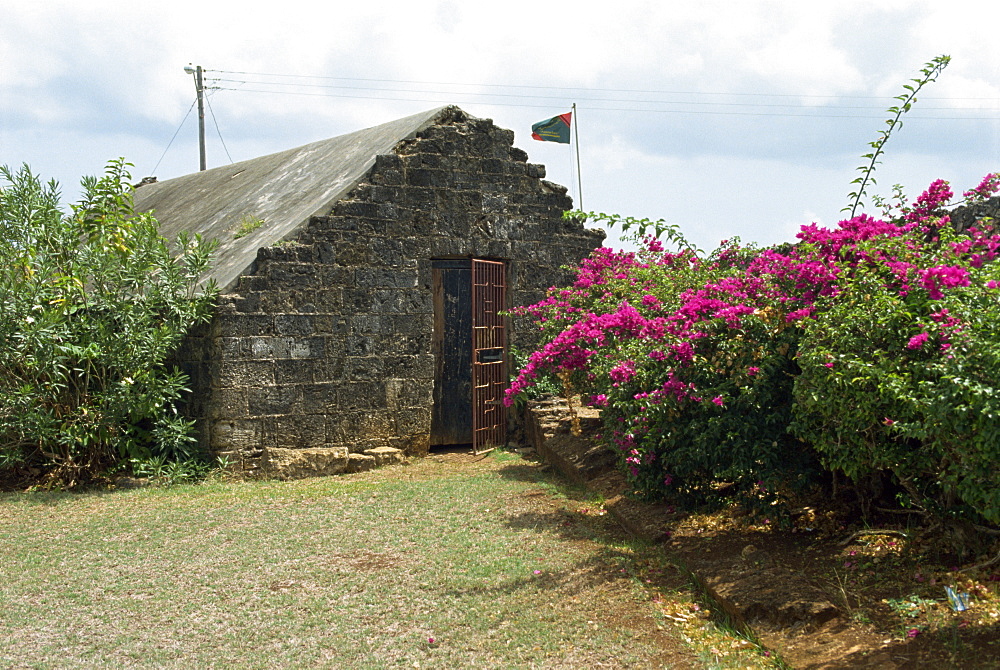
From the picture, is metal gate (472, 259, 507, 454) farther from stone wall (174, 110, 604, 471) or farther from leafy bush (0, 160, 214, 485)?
leafy bush (0, 160, 214, 485)

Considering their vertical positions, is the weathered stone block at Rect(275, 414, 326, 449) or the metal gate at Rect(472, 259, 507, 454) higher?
the metal gate at Rect(472, 259, 507, 454)

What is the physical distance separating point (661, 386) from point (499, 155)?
5.44 m

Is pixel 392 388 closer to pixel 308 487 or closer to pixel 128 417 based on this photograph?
pixel 308 487

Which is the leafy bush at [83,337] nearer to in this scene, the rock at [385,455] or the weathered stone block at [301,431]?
the weathered stone block at [301,431]

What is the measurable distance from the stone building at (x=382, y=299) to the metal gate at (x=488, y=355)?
2 cm

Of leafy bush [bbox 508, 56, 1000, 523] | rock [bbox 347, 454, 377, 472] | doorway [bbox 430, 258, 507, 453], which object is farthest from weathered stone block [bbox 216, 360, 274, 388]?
leafy bush [bbox 508, 56, 1000, 523]

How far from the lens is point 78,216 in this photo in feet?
32.4

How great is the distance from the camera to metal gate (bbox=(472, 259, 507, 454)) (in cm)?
1111

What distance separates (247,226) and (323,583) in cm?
656

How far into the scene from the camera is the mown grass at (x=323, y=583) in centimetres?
489

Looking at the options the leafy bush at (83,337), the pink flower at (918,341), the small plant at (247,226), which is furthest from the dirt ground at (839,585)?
the small plant at (247,226)

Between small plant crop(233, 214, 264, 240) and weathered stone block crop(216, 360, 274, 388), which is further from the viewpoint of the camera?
small plant crop(233, 214, 264, 240)

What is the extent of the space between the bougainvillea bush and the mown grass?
1036 mm

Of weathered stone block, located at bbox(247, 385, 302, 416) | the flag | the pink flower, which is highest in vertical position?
the flag
